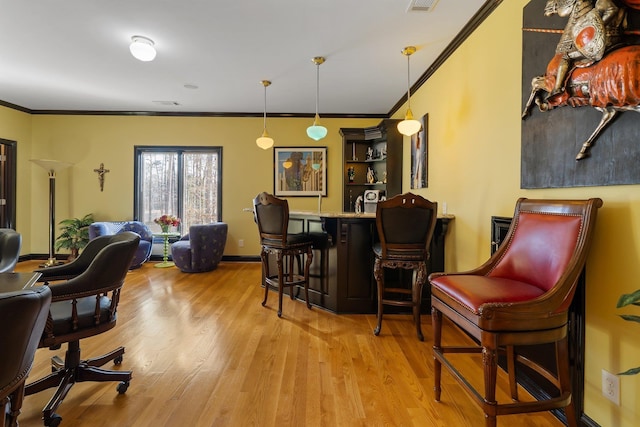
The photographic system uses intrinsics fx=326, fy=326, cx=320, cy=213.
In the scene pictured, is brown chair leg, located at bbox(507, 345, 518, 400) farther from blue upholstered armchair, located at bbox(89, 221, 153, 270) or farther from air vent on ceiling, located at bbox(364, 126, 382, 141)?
blue upholstered armchair, located at bbox(89, 221, 153, 270)

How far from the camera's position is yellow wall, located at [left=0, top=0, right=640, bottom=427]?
4.69ft

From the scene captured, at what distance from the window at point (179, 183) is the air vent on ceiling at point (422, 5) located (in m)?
4.11

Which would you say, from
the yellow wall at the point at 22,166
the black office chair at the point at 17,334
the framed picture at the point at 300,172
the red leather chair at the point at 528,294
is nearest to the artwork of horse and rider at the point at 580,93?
the red leather chair at the point at 528,294

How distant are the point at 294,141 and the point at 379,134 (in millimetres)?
1542

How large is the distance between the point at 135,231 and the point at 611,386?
18.6 feet

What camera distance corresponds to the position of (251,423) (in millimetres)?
1639

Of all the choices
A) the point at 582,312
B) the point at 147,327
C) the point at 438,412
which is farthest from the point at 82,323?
the point at 582,312

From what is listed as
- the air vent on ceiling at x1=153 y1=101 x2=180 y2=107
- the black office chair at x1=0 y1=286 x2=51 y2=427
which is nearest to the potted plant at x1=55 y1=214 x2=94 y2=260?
the air vent on ceiling at x1=153 y1=101 x2=180 y2=107

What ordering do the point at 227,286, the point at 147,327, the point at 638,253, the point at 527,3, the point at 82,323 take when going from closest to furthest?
1. the point at 638,253
2. the point at 82,323
3. the point at 527,3
4. the point at 147,327
5. the point at 227,286

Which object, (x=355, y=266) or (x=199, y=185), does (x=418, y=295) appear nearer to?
(x=355, y=266)

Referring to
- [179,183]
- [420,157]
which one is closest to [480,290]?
[420,157]

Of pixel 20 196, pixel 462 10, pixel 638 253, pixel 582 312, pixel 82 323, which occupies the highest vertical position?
pixel 462 10

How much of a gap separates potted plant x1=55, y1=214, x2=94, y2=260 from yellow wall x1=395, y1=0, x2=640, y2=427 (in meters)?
5.32

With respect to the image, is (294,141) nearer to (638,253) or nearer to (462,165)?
(462,165)
